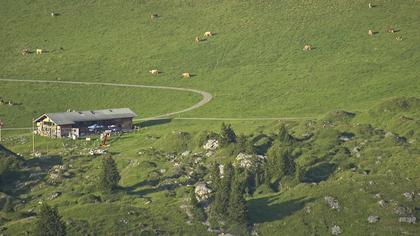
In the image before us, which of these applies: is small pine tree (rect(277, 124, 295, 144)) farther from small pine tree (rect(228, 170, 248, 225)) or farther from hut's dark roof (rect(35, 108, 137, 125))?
hut's dark roof (rect(35, 108, 137, 125))

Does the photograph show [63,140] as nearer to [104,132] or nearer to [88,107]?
[104,132]

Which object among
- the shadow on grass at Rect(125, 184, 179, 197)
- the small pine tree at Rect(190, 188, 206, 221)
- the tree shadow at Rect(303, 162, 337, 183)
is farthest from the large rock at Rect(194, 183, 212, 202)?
the tree shadow at Rect(303, 162, 337, 183)

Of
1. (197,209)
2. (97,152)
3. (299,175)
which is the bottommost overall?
(97,152)

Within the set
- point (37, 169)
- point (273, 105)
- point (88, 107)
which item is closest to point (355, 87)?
point (273, 105)

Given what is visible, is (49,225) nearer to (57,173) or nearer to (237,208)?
(237,208)

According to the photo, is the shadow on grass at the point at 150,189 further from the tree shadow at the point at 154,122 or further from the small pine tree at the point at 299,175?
the tree shadow at the point at 154,122

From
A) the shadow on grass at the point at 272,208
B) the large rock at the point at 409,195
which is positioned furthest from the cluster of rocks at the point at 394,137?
the shadow on grass at the point at 272,208

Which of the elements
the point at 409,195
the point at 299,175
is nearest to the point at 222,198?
the point at 299,175
